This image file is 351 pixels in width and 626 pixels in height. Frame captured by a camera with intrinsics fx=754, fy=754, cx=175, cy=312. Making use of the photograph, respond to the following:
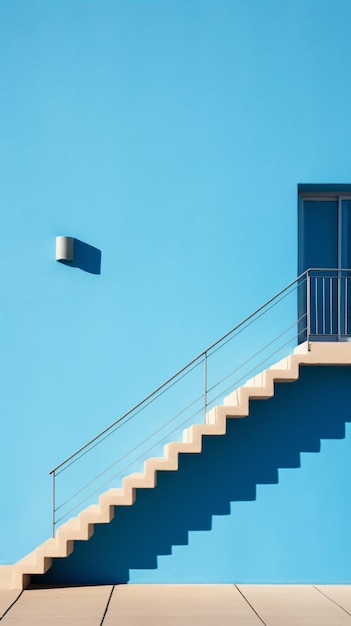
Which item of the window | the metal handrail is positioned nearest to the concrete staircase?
the metal handrail

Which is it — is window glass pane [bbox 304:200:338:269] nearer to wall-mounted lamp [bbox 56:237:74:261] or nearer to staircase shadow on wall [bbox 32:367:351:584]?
staircase shadow on wall [bbox 32:367:351:584]

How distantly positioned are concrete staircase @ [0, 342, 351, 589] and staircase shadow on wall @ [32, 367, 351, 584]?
551 mm

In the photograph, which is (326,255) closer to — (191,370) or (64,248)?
(191,370)

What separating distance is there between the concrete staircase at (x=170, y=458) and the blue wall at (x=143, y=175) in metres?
1.15

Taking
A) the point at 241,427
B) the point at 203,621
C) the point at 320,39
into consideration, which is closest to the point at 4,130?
the point at 320,39

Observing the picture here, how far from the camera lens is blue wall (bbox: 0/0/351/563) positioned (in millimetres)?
10211

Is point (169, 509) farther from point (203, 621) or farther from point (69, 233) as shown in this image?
point (69, 233)

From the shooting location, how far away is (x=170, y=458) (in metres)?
9.20

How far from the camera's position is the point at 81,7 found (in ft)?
34.3

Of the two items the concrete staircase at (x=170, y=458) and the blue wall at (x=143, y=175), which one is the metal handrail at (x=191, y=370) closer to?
the blue wall at (x=143, y=175)

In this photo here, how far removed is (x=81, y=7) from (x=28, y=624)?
7928mm

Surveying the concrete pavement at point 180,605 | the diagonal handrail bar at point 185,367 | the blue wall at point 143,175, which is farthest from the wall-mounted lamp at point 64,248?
the concrete pavement at point 180,605

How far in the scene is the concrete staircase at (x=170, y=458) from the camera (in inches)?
362

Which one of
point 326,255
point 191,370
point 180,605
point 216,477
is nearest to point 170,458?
point 216,477
